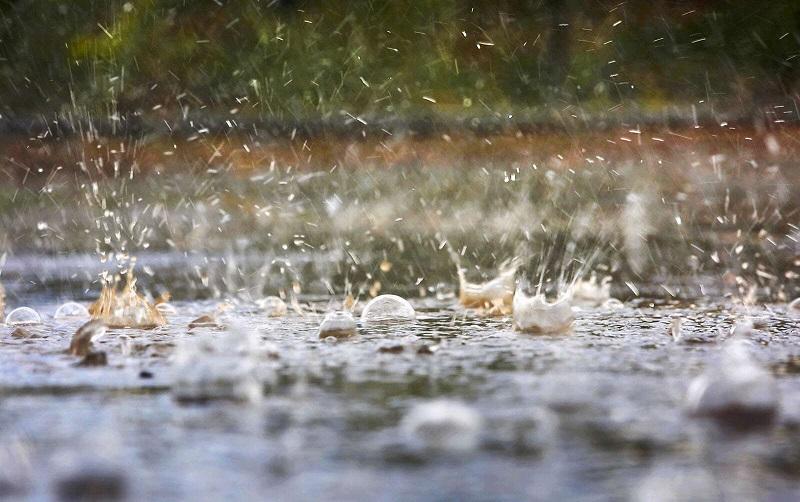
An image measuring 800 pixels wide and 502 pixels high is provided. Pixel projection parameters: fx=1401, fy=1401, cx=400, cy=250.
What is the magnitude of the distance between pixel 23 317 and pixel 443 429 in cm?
309

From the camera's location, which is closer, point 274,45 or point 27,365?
point 27,365

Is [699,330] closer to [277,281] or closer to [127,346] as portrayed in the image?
[127,346]

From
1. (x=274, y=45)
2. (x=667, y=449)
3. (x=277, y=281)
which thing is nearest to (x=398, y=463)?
(x=667, y=449)

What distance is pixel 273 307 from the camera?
225 inches

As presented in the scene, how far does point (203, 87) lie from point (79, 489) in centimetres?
1540

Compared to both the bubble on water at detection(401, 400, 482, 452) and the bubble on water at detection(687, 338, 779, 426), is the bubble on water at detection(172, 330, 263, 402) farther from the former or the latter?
the bubble on water at detection(687, 338, 779, 426)

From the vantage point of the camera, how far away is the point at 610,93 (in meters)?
17.1

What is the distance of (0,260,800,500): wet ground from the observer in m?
2.36

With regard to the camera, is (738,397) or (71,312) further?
(71,312)

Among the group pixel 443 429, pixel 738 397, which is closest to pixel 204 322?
pixel 443 429

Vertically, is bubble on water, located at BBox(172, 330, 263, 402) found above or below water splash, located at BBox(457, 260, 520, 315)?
below

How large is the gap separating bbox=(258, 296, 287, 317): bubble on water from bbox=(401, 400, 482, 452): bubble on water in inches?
110

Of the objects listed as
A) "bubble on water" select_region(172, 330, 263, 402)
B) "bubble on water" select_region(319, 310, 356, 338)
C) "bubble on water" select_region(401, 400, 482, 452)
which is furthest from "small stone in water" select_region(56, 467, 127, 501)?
"bubble on water" select_region(319, 310, 356, 338)

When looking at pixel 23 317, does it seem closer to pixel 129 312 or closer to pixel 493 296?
pixel 129 312
